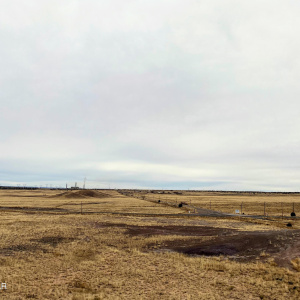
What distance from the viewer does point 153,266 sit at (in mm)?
18062

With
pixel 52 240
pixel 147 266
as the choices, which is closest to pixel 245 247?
pixel 147 266

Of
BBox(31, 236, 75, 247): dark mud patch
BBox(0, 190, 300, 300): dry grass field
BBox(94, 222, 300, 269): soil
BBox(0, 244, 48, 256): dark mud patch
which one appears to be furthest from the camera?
BBox(31, 236, 75, 247): dark mud patch

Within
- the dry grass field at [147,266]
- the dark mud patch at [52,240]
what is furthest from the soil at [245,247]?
the dark mud patch at [52,240]

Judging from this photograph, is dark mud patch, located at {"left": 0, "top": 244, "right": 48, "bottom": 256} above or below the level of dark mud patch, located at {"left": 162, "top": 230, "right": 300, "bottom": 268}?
below

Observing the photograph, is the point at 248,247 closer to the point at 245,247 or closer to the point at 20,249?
the point at 245,247

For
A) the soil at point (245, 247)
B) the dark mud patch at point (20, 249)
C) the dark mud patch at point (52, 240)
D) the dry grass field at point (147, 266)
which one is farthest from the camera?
the dark mud patch at point (52, 240)

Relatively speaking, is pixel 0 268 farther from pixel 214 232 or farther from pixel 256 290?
pixel 214 232

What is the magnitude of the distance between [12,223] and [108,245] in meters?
18.5

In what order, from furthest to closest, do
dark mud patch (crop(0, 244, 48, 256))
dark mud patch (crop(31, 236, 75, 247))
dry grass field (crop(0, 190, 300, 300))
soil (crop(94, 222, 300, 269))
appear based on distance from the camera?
dark mud patch (crop(31, 236, 75, 247)), dark mud patch (crop(0, 244, 48, 256)), soil (crop(94, 222, 300, 269)), dry grass field (crop(0, 190, 300, 300))

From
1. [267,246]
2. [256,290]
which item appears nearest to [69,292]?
[256,290]

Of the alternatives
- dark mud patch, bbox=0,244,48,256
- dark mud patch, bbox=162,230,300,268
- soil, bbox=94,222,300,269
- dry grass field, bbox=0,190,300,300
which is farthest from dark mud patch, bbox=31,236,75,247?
dark mud patch, bbox=162,230,300,268

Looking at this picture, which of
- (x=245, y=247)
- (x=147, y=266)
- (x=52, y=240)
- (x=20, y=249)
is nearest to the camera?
(x=147, y=266)

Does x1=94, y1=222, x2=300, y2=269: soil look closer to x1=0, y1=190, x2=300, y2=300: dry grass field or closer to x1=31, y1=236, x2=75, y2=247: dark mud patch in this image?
x1=0, y1=190, x2=300, y2=300: dry grass field

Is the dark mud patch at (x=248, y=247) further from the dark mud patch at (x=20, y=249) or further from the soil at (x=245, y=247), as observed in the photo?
the dark mud patch at (x=20, y=249)
